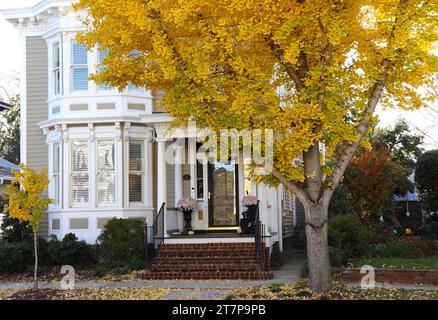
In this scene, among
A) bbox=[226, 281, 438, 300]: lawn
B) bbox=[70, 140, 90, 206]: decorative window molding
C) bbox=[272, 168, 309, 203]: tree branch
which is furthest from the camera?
bbox=[70, 140, 90, 206]: decorative window molding

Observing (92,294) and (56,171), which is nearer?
(92,294)

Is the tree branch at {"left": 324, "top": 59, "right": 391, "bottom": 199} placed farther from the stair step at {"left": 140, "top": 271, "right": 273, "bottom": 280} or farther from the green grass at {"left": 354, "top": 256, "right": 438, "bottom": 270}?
the stair step at {"left": 140, "top": 271, "right": 273, "bottom": 280}

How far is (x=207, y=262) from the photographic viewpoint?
14.3 meters

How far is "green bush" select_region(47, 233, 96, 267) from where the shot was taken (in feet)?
51.3

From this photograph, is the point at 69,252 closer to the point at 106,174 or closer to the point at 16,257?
the point at 16,257

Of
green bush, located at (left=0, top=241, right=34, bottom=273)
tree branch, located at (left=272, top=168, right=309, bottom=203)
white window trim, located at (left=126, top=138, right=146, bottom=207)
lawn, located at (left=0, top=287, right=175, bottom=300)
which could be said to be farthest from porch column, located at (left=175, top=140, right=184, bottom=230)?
tree branch, located at (left=272, top=168, right=309, bottom=203)

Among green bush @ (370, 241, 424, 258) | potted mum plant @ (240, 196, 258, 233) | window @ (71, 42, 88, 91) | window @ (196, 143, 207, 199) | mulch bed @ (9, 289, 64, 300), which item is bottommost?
mulch bed @ (9, 289, 64, 300)

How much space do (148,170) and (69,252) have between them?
3.52 m

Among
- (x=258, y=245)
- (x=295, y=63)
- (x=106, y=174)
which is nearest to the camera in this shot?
(x=295, y=63)

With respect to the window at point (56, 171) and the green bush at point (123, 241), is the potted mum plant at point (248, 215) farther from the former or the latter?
the window at point (56, 171)

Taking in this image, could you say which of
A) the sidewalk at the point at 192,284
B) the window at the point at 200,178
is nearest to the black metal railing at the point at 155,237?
the sidewalk at the point at 192,284

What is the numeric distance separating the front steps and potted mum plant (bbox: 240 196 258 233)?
1076 mm

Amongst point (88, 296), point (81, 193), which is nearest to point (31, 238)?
point (81, 193)

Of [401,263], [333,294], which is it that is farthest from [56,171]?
[333,294]
